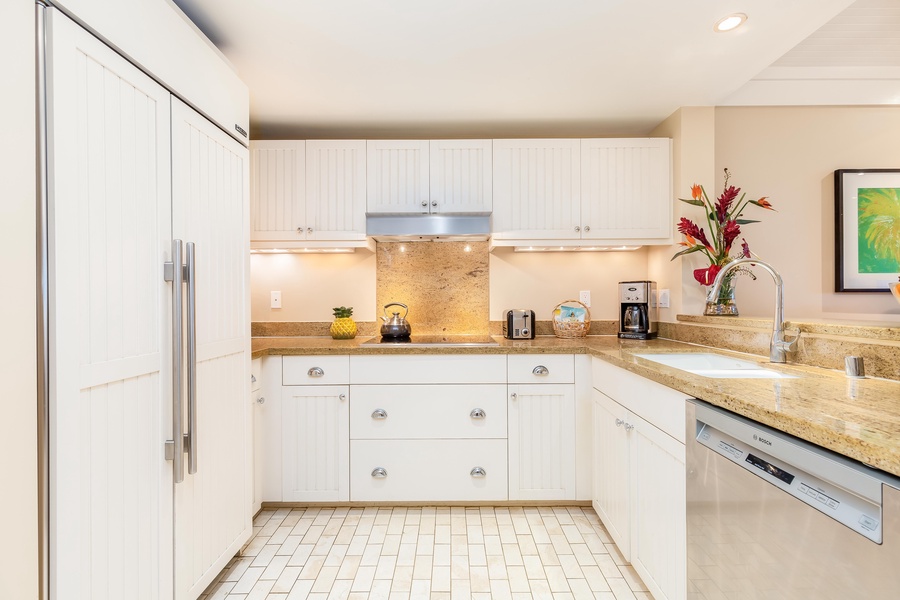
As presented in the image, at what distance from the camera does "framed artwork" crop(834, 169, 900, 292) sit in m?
2.57

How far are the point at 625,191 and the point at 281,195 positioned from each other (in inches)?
81.9

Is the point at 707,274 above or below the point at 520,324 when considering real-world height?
above

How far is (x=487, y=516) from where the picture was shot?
7.66 feet

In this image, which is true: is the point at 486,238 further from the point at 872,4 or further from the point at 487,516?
the point at 872,4

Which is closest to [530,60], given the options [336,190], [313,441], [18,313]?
[336,190]

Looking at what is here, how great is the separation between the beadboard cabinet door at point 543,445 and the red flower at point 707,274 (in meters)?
0.93

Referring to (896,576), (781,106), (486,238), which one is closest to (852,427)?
(896,576)

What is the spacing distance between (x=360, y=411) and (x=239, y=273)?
3.23 feet

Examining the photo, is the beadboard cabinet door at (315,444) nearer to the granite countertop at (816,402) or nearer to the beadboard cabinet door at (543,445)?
the beadboard cabinet door at (543,445)

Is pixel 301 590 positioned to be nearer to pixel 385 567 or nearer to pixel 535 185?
pixel 385 567

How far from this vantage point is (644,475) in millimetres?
1633

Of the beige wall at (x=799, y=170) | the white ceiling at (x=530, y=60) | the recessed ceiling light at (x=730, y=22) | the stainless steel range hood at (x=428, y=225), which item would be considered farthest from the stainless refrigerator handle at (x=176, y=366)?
the beige wall at (x=799, y=170)

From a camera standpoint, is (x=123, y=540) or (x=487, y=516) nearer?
(x=123, y=540)

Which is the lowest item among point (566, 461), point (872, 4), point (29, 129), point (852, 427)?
point (566, 461)
